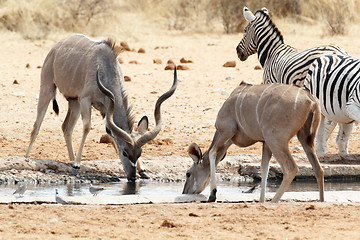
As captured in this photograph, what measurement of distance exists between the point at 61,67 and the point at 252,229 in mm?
5472

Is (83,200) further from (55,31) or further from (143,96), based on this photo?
(55,31)

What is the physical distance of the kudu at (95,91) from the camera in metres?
9.14

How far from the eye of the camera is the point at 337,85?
971 centimetres

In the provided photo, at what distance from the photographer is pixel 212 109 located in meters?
13.9

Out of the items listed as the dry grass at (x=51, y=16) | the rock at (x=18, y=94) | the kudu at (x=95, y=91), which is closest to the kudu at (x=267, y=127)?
the kudu at (x=95, y=91)

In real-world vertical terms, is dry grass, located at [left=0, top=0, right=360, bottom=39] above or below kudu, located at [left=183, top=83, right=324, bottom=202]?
above

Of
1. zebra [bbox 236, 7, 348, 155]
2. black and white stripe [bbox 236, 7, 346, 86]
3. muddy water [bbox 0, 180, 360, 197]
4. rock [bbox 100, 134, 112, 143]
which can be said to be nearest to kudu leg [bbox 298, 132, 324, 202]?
muddy water [bbox 0, 180, 360, 197]

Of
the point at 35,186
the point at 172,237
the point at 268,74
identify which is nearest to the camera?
the point at 172,237

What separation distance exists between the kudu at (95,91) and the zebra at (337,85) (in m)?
1.96

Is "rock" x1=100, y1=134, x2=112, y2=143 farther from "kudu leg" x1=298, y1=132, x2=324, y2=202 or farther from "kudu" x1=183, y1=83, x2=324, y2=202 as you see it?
"kudu leg" x1=298, y1=132, x2=324, y2=202

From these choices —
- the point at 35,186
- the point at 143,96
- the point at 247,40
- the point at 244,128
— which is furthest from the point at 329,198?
→ the point at 143,96

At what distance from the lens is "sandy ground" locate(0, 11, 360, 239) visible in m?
5.74

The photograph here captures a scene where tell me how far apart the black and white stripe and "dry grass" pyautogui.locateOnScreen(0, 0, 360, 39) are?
12.5 meters

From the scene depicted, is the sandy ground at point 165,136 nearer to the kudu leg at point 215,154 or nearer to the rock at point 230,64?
the rock at point 230,64
